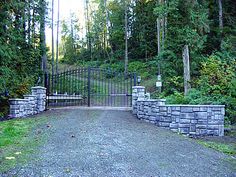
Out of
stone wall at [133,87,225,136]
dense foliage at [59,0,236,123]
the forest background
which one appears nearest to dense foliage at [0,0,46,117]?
the forest background

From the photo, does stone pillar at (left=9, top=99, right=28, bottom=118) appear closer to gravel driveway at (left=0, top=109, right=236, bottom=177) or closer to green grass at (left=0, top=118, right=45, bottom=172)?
green grass at (left=0, top=118, right=45, bottom=172)

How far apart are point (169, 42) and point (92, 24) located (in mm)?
19318

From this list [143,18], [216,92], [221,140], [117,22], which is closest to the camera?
[221,140]

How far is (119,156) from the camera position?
398 centimetres

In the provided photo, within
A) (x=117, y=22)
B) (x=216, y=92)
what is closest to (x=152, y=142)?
(x=216, y=92)

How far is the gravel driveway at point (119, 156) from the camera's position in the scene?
131 inches

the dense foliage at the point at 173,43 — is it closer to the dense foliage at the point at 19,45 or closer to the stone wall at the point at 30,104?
the stone wall at the point at 30,104

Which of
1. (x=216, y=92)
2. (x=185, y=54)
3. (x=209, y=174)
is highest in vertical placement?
(x=185, y=54)

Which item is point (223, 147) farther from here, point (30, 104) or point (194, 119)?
point (30, 104)

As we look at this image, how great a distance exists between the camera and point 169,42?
483 inches

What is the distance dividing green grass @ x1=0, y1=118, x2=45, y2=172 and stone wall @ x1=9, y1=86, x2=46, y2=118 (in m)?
1.29

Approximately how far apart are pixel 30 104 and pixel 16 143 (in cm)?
401

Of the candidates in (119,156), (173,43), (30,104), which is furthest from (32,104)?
(173,43)

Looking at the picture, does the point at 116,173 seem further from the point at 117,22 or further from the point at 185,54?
the point at 117,22
